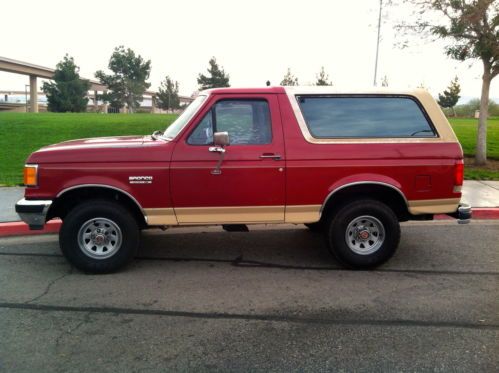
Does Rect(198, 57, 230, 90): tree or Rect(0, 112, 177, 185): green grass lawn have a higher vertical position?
Rect(198, 57, 230, 90): tree

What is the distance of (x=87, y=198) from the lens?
205 inches

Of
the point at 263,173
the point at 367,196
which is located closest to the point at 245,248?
the point at 263,173

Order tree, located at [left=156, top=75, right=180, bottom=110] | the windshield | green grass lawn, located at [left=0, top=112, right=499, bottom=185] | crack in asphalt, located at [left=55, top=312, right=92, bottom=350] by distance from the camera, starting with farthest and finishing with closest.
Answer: tree, located at [left=156, top=75, right=180, bottom=110], green grass lawn, located at [left=0, top=112, right=499, bottom=185], the windshield, crack in asphalt, located at [left=55, top=312, right=92, bottom=350]

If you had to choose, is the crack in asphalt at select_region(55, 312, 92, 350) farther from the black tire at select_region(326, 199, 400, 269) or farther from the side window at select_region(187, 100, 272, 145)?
the black tire at select_region(326, 199, 400, 269)

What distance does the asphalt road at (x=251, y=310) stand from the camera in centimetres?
338

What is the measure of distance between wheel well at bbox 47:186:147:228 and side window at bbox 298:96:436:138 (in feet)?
6.87

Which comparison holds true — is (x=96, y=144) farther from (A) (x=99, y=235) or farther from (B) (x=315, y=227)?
(B) (x=315, y=227)

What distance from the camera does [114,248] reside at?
510 centimetres

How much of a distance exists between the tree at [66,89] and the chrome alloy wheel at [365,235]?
6189 cm

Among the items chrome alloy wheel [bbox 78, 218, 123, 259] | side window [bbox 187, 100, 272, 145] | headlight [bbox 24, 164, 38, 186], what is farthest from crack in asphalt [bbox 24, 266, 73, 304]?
side window [bbox 187, 100, 272, 145]

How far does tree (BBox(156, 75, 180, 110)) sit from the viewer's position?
77.2m

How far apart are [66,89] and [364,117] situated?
6201 cm

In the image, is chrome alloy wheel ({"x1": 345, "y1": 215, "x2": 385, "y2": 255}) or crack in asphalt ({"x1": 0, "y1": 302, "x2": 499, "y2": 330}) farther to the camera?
chrome alloy wheel ({"x1": 345, "y1": 215, "x2": 385, "y2": 255})

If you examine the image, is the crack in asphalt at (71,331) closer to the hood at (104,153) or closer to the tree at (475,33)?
the hood at (104,153)
